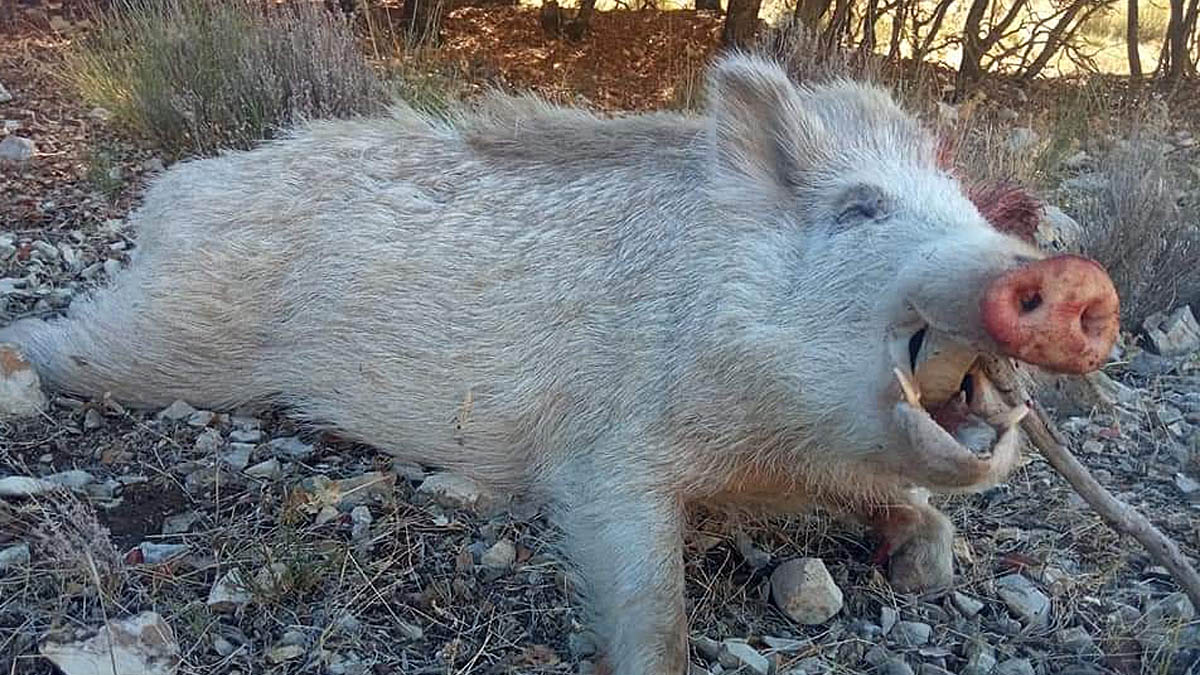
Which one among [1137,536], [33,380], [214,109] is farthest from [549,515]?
[214,109]

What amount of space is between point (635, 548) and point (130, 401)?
158 centimetres

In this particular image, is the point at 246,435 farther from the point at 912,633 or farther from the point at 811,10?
the point at 811,10

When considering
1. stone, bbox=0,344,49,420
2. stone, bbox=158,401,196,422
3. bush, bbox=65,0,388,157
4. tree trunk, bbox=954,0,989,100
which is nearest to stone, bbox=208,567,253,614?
stone, bbox=158,401,196,422

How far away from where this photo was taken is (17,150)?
5.50 metres

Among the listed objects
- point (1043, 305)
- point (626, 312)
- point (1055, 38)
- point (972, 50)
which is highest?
point (1043, 305)

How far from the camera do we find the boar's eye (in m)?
2.80

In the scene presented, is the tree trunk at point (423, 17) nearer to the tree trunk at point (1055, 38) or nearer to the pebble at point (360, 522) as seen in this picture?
the tree trunk at point (1055, 38)

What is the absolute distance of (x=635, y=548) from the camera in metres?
2.86

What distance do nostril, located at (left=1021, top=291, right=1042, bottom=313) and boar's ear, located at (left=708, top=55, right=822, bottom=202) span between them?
872 millimetres

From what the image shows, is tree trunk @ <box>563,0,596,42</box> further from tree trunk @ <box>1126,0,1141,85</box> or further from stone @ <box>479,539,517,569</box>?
stone @ <box>479,539,517,569</box>

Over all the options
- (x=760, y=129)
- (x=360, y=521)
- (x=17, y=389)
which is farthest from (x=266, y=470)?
(x=760, y=129)

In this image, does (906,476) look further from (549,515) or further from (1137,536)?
(549,515)

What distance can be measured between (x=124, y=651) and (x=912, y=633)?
1.55m

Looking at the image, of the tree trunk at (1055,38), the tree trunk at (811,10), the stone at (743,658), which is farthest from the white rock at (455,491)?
the tree trunk at (1055,38)
